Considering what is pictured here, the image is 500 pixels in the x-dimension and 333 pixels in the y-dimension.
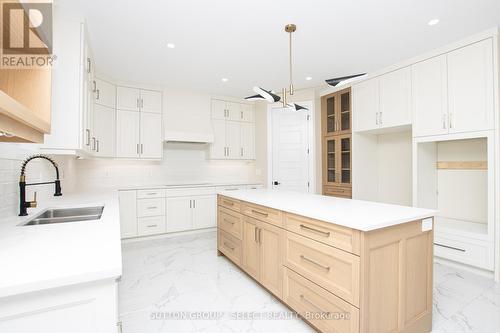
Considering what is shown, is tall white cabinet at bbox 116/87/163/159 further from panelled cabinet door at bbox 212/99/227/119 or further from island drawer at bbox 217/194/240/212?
island drawer at bbox 217/194/240/212

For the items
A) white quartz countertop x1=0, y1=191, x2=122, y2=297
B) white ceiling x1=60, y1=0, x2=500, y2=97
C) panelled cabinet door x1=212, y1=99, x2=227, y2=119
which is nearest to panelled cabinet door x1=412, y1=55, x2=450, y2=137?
white ceiling x1=60, y1=0, x2=500, y2=97

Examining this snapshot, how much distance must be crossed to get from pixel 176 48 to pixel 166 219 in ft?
8.41

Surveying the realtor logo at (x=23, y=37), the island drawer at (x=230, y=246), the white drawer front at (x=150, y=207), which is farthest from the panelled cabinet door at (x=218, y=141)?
the realtor logo at (x=23, y=37)

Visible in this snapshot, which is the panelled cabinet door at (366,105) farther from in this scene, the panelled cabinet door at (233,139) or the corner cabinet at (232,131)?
the panelled cabinet door at (233,139)

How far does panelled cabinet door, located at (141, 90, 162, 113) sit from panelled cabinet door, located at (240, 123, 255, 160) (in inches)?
64.3

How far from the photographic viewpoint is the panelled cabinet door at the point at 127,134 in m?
3.92

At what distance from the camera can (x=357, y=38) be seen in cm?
270

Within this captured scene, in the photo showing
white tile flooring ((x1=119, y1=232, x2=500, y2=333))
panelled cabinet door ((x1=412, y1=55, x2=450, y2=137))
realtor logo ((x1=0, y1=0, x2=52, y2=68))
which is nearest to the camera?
realtor logo ((x1=0, y1=0, x2=52, y2=68))

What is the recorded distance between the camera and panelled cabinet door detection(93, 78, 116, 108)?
3.58m

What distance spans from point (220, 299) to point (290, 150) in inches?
117

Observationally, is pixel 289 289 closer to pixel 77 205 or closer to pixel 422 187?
pixel 77 205

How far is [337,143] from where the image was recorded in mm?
4109

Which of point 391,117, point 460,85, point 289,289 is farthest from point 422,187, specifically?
point 289,289

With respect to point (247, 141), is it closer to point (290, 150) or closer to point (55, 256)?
point (290, 150)
